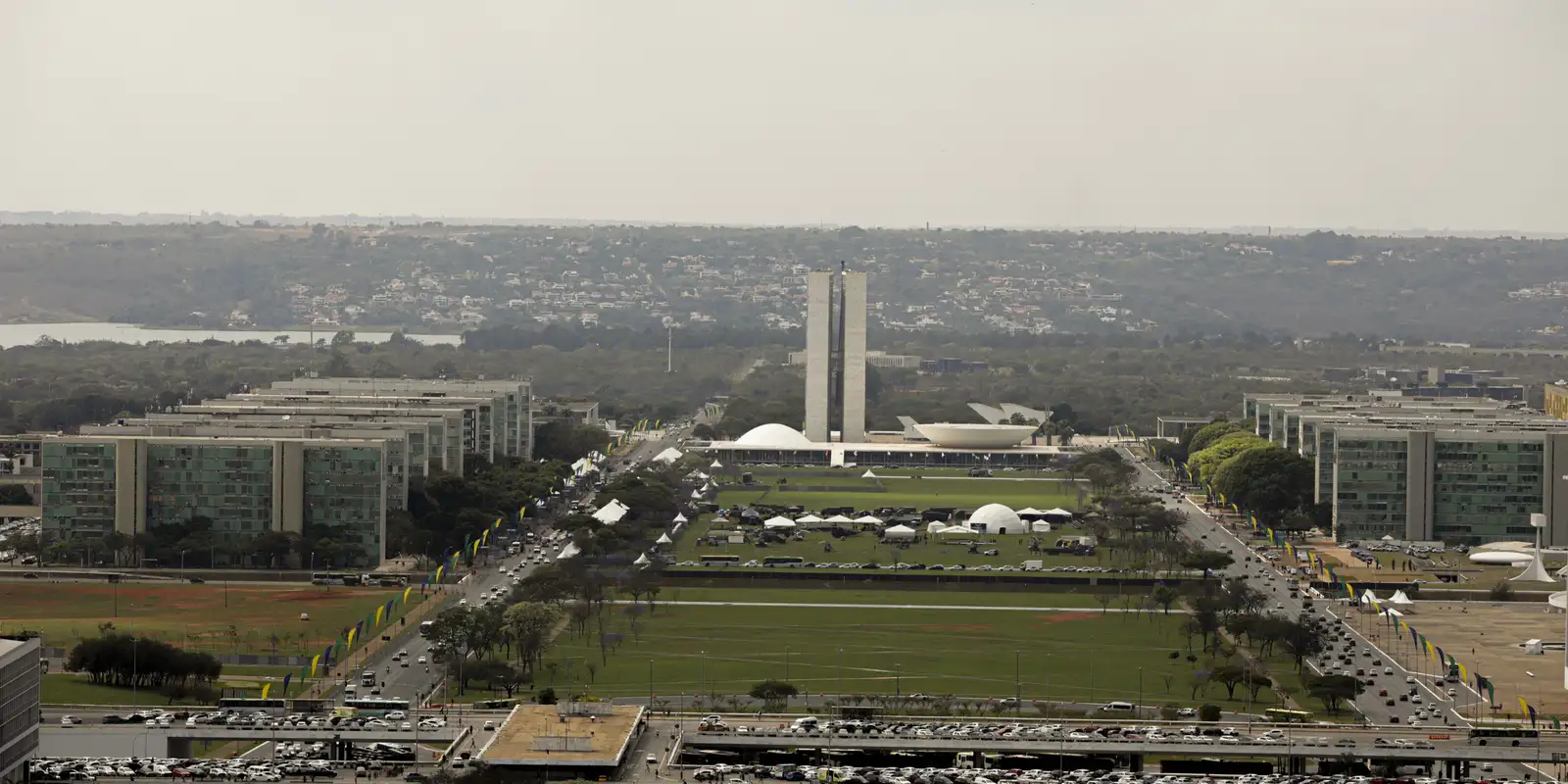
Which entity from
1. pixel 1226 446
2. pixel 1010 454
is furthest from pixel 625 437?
pixel 1226 446

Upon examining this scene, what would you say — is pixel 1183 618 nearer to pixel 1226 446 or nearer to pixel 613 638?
pixel 613 638

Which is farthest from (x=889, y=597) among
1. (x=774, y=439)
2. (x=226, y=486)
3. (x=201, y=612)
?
(x=774, y=439)

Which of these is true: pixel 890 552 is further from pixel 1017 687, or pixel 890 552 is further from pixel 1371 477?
pixel 1017 687

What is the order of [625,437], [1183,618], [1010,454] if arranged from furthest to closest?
[625,437], [1010,454], [1183,618]

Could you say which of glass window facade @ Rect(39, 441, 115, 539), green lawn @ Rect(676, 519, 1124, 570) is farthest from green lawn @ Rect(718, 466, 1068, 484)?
glass window facade @ Rect(39, 441, 115, 539)

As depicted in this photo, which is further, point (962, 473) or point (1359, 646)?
point (962, 473)

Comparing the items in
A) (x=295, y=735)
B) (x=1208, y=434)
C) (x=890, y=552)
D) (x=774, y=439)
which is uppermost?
(x=1208, y=434)

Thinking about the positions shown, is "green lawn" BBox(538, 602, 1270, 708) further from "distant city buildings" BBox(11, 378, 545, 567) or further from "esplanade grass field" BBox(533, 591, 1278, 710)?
"distant city buildings" BBox(11, 378, 545, 567)
